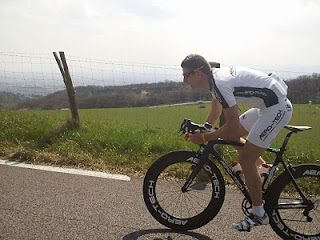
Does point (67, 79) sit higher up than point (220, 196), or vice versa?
point (67, 79)

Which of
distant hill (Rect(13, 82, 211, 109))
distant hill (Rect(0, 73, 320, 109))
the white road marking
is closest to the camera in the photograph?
the white road marking

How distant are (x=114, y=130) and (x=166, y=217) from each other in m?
3.93

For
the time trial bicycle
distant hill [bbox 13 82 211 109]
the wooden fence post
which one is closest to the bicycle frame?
the time trial bicycle

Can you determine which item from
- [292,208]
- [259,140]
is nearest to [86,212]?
[259,140]

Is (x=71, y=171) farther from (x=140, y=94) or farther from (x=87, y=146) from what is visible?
(x=140, y=94)

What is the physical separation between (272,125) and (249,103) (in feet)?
1.07

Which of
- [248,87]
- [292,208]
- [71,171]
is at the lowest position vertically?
[292,208]

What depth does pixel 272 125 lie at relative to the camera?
9.56ft

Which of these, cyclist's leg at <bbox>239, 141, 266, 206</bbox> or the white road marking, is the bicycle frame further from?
the white road marking

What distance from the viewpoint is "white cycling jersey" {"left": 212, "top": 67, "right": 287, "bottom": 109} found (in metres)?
2.86

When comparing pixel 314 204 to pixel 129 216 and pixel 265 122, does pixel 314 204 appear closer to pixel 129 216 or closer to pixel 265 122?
pixel 265 122

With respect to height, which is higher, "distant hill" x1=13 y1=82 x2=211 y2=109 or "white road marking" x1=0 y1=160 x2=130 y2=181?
"distant hill" x1=13 y1=82 x2=211 y2=109

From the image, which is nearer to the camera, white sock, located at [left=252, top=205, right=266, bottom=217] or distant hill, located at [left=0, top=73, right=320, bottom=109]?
white sock, located at [left=252, top=205, right=266, bottom=217]

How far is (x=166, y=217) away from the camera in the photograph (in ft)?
11.0
